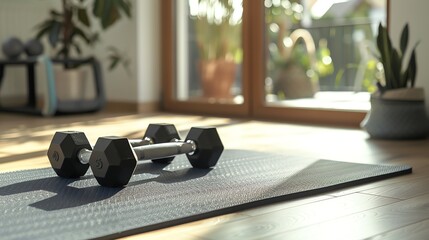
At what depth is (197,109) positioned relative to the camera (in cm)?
403

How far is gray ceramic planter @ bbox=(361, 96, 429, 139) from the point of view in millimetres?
2604

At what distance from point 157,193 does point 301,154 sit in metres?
0.86

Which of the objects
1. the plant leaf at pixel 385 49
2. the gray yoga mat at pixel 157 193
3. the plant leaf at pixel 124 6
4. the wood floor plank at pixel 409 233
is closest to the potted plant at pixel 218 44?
the plant leaf at pixel 124 6

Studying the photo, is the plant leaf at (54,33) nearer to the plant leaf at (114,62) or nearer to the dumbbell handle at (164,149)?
the plant leaf at (114,62)

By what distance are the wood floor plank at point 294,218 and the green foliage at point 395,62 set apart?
128 cm

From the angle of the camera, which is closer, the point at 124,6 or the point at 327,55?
the point at 124,6

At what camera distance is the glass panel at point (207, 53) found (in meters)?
3.94

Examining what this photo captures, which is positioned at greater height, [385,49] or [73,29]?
[73,29]

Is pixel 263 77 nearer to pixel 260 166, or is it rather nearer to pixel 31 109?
pixel 31 109

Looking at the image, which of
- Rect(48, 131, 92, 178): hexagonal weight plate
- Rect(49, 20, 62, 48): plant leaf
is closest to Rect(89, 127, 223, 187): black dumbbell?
Rect(48, 131, 92, 178): hexagonal weight plate

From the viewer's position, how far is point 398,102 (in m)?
2.61

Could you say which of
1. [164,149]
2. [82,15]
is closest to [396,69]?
[164,149]

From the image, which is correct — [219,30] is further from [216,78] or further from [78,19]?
[78,19]

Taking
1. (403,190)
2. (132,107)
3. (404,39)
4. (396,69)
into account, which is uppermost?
(404,39)
